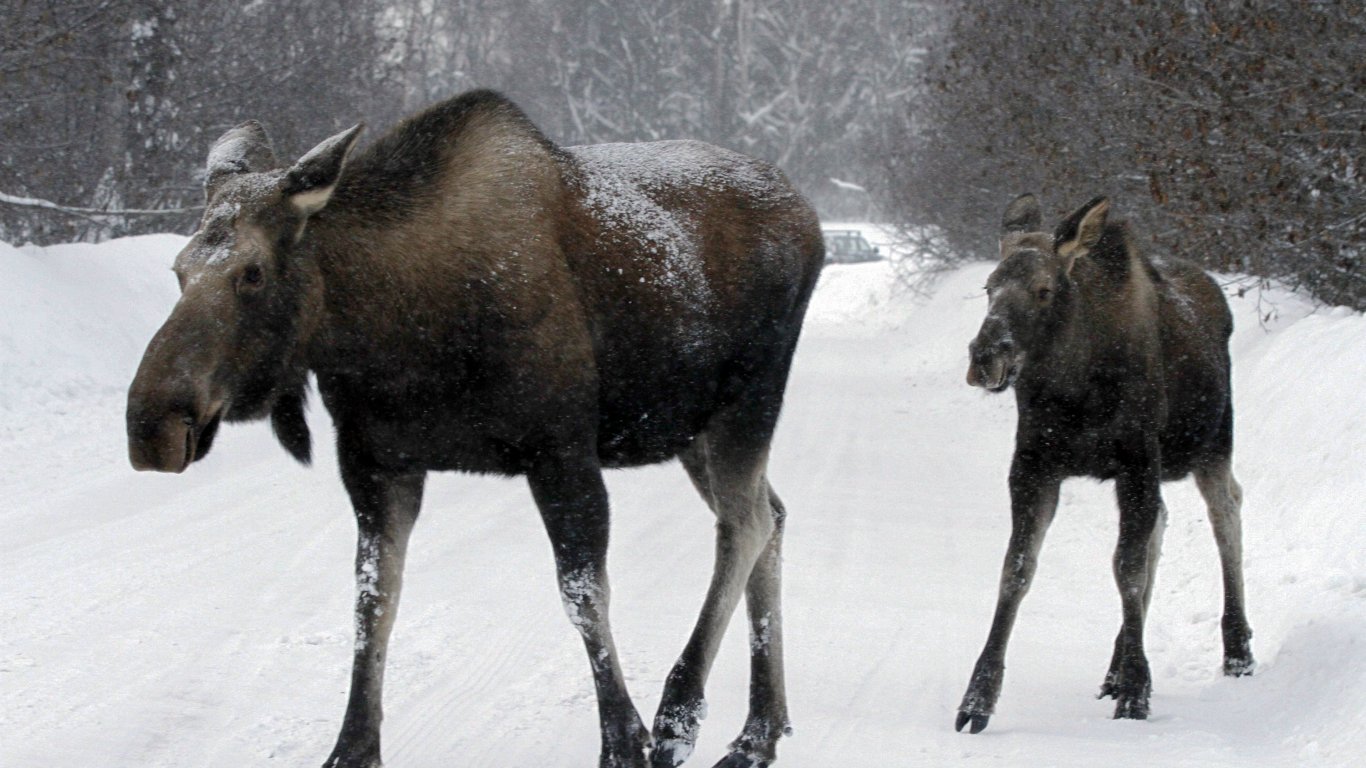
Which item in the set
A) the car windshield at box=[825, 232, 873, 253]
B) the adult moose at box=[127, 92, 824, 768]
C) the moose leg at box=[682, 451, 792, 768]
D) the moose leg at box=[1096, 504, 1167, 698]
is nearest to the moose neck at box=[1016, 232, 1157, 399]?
the moose leg at box=[1096, 504, 1167, 698]

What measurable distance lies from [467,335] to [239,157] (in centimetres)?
90

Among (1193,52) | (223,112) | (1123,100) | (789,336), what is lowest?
(223,112)

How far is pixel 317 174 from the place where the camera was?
14.1 ft

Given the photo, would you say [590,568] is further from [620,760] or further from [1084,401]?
[1084,401]

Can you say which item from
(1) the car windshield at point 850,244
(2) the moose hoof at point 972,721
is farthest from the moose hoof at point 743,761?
(1) the car windshield at point 850,244

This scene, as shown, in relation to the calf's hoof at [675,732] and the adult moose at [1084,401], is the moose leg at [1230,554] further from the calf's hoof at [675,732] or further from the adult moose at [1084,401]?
the calf's hoof at [675,732]

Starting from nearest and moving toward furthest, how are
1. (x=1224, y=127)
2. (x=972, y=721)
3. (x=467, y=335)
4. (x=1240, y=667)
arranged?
1. (x=467, y=335)
2. (x=972, y=721)
3. (x=1240, y=667)
4. (x=1224, y=127)

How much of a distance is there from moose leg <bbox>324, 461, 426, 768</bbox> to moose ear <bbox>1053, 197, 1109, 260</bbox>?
116 inches

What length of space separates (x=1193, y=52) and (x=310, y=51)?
14.8 meters

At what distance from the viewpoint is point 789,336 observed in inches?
229

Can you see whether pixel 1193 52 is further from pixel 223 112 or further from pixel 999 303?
pixel 223 112

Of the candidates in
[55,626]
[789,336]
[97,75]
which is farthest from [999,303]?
[97,75]

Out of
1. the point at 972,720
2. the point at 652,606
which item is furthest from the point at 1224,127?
the point at 972,720

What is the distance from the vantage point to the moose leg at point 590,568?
4617mm
